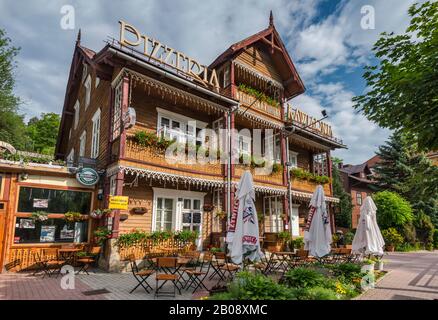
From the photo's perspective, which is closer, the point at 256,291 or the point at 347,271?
the point at 256,291

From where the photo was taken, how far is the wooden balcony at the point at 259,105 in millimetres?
14734

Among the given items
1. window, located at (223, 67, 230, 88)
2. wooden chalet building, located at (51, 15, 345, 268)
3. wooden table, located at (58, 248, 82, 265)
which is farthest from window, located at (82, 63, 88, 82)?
wooden table, located at (58, 248, 82, 265)

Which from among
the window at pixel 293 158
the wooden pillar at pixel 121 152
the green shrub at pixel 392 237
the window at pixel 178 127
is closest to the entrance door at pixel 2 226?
the wooden pillar at pixel 121 152

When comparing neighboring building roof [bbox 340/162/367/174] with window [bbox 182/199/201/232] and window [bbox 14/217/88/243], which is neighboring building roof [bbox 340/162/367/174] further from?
window [bbox 14/217/88/243]

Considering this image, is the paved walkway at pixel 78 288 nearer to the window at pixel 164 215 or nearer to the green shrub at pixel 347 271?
the window at pixel 164 215

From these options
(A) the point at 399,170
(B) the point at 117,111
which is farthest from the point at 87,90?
(A) the point at 399,170

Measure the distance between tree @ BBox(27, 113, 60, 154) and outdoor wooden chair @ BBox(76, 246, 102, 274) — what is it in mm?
29713

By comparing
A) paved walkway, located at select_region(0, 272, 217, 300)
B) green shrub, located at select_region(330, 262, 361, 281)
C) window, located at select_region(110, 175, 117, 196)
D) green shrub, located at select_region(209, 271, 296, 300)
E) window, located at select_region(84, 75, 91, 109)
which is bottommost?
paved walkway, located at select_region(0, 272, 217, 300)

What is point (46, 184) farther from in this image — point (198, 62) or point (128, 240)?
point (198, 62)

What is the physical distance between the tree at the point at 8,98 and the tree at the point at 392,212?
3063 cm

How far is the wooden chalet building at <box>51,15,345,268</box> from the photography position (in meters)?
10.7

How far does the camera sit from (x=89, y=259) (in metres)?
9.27

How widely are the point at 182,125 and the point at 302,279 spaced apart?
907cm

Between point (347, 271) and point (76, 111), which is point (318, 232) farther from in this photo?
point (76, 111)
